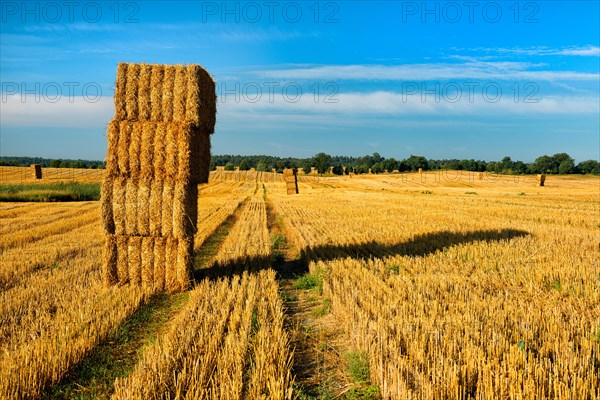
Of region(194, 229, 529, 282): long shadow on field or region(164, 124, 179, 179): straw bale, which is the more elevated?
region(164, 124, 179, 179): straw bale

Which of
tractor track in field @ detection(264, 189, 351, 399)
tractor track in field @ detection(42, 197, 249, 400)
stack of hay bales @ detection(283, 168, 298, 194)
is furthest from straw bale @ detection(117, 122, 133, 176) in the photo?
stack of hay bales @ detection(283, 168, 298, 194)

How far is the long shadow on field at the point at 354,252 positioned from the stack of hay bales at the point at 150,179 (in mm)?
1111

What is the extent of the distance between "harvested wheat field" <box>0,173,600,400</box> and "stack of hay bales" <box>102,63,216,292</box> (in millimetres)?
138

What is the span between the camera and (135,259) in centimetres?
914

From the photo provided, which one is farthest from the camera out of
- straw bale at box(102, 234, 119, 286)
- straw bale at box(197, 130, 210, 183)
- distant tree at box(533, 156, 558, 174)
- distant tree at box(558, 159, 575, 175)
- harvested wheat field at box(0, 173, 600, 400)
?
distant tree at box(533, 156, 558, 174)

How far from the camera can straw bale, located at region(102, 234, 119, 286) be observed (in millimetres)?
9023

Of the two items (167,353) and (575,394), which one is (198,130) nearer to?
(167,353)

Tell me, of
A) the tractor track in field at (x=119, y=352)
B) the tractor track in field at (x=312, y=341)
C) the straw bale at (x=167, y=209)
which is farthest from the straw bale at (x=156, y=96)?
the tractor track in field at (x=312, y=341)

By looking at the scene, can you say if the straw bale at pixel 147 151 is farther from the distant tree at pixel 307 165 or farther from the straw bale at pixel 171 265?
the distant tree at pixel 307 165

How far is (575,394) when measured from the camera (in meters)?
3.83

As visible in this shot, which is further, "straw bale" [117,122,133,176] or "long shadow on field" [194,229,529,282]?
"long shadow on field" [194,229,529,282]

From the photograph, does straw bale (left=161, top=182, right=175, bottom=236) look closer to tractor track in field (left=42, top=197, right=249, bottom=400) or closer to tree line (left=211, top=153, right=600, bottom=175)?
tractor track in field (left=42, top=197, right=249, bottom=400)

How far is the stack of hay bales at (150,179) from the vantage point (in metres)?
9.08

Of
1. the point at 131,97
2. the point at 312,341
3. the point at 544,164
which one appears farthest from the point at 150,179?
the point at 544,164
